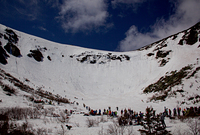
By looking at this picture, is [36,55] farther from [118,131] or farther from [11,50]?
[118,131]

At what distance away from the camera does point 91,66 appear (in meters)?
56.6

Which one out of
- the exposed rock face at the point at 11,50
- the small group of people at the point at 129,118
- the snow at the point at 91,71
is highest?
the exposed rock face at the point at 11,50

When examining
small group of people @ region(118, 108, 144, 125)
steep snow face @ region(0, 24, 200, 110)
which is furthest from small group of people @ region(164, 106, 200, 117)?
steep snow face @ region(0, 24, 200, 110)

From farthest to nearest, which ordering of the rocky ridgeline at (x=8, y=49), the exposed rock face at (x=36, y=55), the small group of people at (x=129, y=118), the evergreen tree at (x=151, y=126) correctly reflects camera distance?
the exposed rock face at (x=36, y=55), the rocky ridgeline at (x=8, y=49), the small group of people at (x=129, y=118), the evergreen tree at (x=151, y=126)

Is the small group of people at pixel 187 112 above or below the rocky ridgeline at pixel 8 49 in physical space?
below

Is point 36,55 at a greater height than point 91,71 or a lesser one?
greater

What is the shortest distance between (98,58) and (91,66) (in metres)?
7.26

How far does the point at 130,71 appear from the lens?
166ft

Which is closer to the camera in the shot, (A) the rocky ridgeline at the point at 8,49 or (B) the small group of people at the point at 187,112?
(B) the small group of people at the point at 187,112

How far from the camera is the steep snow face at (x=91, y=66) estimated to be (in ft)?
114

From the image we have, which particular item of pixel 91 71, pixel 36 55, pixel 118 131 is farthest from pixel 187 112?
pixel 36 55

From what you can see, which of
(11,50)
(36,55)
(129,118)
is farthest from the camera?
(36,55)

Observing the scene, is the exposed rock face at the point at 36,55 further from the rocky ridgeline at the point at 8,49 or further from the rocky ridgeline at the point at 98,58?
the rocky ridgeline at the point at 98,58

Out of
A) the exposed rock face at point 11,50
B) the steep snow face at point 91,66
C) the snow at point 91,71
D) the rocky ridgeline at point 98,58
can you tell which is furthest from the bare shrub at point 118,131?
the rocky ridgeline at point 98,58
